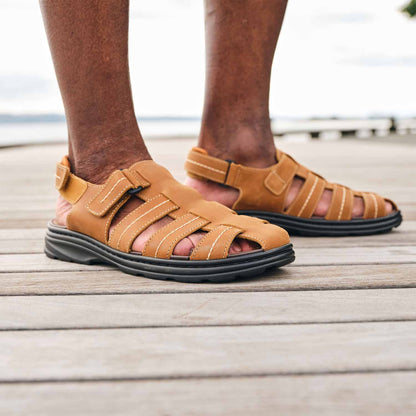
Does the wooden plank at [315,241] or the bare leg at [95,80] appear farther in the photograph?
the wooden plank at [315,241]

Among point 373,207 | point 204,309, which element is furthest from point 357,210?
point 204,309

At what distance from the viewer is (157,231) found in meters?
0.96

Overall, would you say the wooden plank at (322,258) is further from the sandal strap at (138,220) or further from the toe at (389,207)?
the toe at (389,207)

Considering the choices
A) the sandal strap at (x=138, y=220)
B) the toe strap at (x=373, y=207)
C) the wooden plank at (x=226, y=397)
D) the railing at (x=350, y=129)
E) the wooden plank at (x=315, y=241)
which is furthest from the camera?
the railing at (x=350, y=129)

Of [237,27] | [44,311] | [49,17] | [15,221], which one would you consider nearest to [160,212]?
[44,311]

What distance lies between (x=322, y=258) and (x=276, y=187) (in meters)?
0.26

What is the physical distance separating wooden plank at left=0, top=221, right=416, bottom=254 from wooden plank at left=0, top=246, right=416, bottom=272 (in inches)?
1.7

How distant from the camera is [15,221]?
159cm

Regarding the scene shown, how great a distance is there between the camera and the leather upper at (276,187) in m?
1.25

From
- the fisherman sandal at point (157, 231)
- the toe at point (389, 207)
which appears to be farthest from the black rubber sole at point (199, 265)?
the toe at point (389, 207)

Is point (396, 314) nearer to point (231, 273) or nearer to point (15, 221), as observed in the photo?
point (231, 273)

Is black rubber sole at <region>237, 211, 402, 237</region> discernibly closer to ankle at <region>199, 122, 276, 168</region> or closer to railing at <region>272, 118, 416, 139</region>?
ankle at <region>199, 122, 276, 168</region>

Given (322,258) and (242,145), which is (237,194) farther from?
(322,258)

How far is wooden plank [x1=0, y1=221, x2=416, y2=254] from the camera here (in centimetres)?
120
